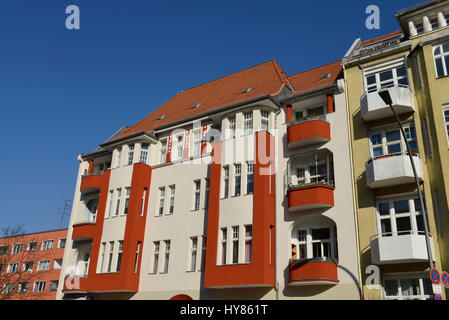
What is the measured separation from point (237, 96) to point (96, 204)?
1361 cm

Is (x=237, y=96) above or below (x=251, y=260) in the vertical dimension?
above

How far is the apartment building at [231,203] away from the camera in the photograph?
65.4ft

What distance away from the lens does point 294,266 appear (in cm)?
1933

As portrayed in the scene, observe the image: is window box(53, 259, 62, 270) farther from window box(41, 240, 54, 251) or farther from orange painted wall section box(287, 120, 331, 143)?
orange painted wall section box(287, 120, 331, 143)

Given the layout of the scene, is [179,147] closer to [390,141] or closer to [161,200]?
[161,200]

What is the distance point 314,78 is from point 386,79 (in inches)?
256

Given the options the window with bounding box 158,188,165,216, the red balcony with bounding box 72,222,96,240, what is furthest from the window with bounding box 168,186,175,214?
the red balcony with bounding box 72,222,96,240

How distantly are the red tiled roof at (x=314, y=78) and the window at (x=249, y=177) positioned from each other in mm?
5661

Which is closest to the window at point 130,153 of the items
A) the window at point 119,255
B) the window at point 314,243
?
the window at point 119,255

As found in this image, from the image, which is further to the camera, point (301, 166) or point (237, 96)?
point (237, 96)
